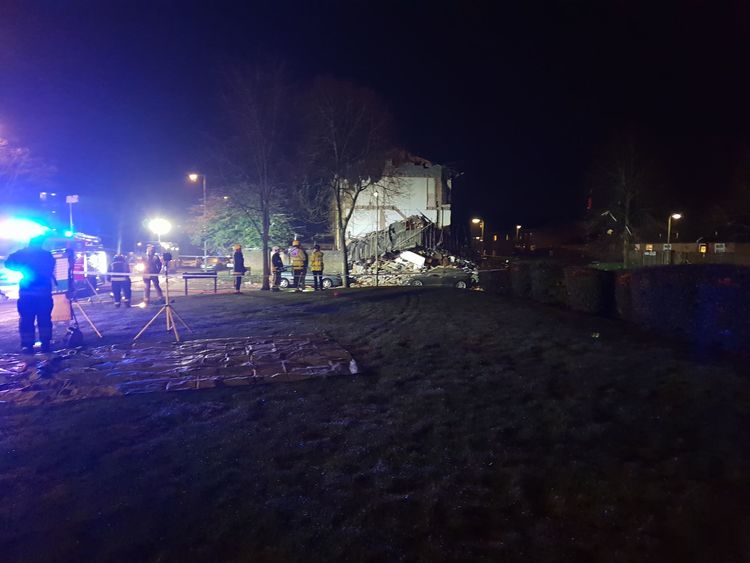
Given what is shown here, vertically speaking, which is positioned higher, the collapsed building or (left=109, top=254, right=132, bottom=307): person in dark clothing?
the collapsed building

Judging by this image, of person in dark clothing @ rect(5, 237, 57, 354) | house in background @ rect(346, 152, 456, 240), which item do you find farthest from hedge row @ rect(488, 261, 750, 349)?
house in background @ rect(346, 152, 456, 240)

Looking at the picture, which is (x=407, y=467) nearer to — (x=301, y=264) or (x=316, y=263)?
(x=316, y=263)

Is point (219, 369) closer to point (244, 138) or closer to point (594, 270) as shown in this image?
point (594, 270)

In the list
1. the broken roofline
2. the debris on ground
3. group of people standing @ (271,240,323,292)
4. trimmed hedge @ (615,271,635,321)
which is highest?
the broken roofline

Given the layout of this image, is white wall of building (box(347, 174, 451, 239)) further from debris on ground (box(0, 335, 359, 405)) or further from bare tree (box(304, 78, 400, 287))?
debris on ground (box(0, 335, 359, 405))

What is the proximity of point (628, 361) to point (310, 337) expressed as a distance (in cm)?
524

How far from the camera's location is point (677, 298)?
795 cm

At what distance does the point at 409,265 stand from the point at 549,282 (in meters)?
20.4

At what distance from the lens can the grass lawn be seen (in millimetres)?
2855

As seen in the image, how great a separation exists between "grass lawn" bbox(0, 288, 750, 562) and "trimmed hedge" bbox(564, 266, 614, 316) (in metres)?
3.65

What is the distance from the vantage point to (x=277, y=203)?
1300 inches

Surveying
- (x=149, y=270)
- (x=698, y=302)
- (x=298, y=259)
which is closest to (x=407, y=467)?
(x=698, y=302)

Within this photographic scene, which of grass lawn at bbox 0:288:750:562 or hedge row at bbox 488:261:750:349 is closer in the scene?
grass lawn at bbox 0:288:750:562

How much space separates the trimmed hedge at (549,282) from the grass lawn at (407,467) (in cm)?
600
